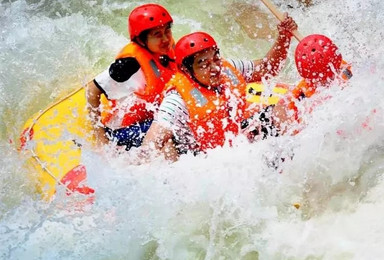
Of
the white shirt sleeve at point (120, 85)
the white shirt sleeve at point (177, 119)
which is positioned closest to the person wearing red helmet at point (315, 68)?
the white shirt sleeve at point (177, 119)

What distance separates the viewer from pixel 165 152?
11.4ft

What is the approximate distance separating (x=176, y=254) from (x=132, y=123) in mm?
1060

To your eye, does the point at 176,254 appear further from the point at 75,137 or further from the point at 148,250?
the point at 75,137

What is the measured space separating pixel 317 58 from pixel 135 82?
117cm

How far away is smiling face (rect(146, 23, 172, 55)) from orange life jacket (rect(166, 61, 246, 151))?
0.37m

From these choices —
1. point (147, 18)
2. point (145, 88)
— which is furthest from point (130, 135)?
point (147, 18)

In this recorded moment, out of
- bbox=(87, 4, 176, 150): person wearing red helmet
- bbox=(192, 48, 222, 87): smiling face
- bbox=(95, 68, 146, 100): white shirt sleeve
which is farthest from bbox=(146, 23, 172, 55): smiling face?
bbox=(192, 48, 222, 87): smiling face

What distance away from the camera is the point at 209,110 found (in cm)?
352

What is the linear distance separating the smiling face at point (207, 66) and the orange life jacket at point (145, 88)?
42 centimetres

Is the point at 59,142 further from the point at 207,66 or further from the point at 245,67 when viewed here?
the point at 245,67

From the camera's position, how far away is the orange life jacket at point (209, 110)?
351 centimetres

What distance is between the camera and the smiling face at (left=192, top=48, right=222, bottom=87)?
3.50m

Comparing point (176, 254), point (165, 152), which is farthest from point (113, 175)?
point (176, 254)

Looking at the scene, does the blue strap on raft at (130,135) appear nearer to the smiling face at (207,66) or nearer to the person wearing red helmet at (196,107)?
the person wearing red helmet at (196,107)
